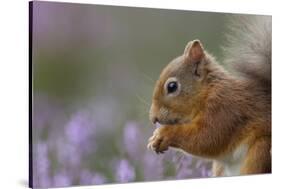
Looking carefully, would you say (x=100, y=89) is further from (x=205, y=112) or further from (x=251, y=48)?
(x=251, y=48)

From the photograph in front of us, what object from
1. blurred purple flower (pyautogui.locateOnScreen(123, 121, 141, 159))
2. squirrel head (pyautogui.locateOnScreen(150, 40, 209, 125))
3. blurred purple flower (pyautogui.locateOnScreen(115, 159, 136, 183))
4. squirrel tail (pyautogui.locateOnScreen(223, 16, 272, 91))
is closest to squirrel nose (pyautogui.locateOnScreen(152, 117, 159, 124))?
squirrel head (pyautogui.locateOnScreen(150, 40, 209, 125))

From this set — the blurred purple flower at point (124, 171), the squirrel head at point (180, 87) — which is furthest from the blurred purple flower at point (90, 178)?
the squirrel head at point (180, 87)

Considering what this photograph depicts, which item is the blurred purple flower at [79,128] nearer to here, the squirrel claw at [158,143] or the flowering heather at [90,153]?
the flowering heather at [90,153]

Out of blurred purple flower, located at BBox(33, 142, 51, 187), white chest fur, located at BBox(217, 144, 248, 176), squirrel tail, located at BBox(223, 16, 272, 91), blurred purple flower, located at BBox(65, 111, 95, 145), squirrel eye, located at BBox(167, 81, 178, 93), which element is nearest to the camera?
blurred purple flower, located at BBox(33, 142, 51, 187)

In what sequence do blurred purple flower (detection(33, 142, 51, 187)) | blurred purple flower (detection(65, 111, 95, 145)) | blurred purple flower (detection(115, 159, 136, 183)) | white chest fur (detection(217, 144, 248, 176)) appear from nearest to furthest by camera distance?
blurred purple flower (detection(33, 142, 51, 187)) → blurred purple flower (detection(65, 111, 95, 145)) → blurred purple flower (detection(115, 159, 136, 183)) → white chest fur (detection(217, 144, 248, 176))

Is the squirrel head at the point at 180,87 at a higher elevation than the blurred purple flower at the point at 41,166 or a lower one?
higher

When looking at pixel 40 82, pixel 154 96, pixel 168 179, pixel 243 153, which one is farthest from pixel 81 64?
pixel 243 153

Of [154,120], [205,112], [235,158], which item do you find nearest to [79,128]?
[154,120]

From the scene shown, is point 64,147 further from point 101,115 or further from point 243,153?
point 243,153

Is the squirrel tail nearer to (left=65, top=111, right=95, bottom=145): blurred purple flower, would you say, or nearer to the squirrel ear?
the squirrel ear
